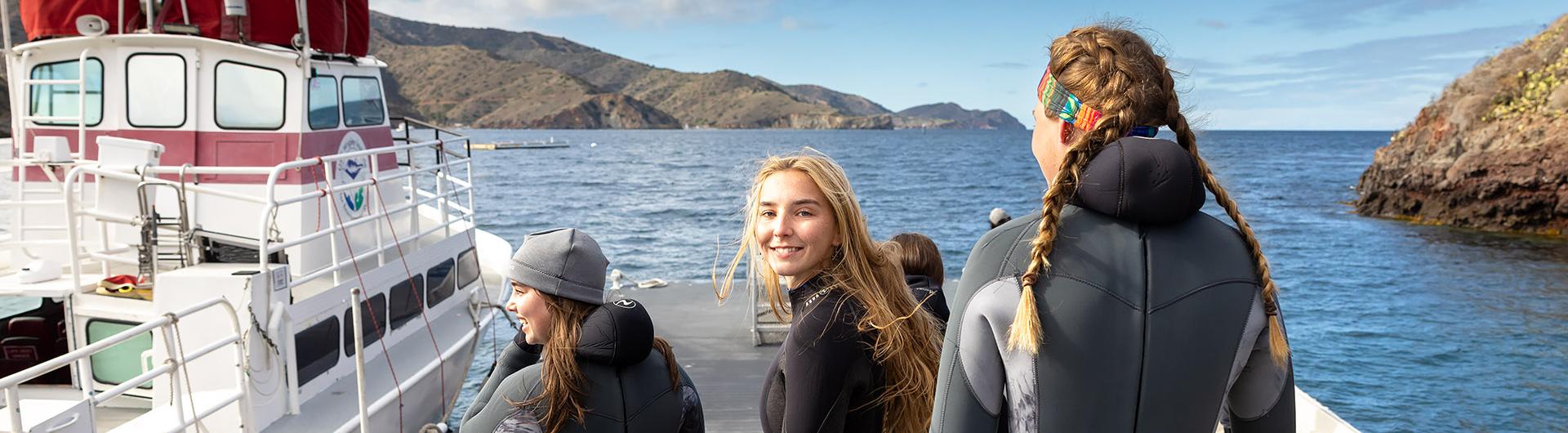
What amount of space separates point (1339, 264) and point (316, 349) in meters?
29.3

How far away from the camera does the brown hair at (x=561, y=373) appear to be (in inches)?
A: 103

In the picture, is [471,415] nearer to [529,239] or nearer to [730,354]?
[529,239]

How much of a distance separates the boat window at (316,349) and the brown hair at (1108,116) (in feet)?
22.5

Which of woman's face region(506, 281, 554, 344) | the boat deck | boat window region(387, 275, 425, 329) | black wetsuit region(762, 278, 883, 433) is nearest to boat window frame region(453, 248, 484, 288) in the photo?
boat window region(387, 275, 425, 329)

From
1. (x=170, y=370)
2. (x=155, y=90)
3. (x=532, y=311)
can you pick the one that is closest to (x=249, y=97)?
(x=155, y=90)

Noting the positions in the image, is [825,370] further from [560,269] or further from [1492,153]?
[1492,153]

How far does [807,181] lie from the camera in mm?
2838

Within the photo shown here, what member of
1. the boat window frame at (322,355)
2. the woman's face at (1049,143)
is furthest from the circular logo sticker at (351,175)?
the woman's face at (1049,143)

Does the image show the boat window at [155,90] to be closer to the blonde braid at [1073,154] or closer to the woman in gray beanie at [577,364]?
the woman in gray beanie at [577,364]

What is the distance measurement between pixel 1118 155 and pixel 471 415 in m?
1.85

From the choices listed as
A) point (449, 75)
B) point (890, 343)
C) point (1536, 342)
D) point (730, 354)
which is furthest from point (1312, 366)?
point (449, 75)

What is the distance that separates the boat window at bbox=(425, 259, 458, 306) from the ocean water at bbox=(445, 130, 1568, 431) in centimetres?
321

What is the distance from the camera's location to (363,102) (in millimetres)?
10641

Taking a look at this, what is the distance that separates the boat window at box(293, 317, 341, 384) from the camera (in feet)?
25.2
